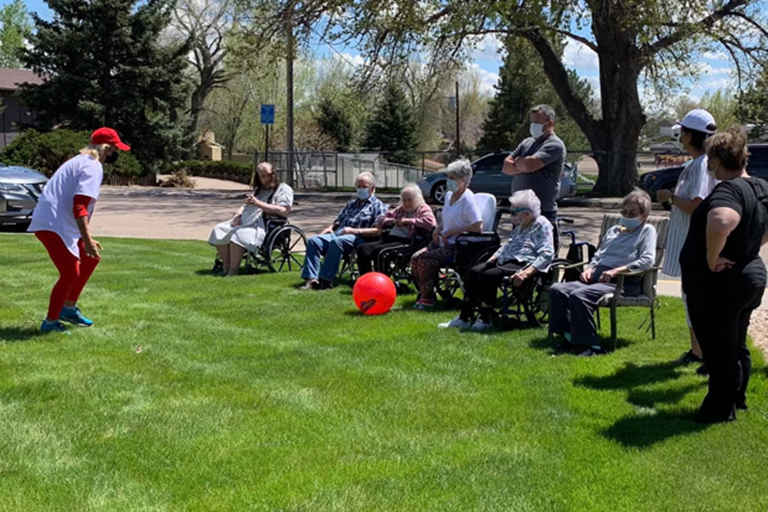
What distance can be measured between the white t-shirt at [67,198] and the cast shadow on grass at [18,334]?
785 millimetres

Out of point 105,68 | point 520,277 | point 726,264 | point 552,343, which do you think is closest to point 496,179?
point 520,277

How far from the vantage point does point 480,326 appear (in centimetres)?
688

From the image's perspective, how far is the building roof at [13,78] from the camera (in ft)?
162

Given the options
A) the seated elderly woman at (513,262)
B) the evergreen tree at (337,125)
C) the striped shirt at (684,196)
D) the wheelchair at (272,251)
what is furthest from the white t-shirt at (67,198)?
the evergreen tree at (337,125)

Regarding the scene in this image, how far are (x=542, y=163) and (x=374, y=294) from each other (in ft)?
6.53

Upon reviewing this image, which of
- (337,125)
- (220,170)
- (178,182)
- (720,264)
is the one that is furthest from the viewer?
(337,125)

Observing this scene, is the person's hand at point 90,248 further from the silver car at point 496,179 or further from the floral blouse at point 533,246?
the silver car at point 496,179

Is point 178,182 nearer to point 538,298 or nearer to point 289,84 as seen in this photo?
point 289,84

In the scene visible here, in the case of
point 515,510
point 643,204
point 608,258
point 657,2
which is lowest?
point 515,510

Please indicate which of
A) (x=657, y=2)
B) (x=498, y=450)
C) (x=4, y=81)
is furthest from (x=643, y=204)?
(x=4, y=81)

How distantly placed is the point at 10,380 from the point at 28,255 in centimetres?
710

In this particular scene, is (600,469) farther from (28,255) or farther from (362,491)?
(28,255)

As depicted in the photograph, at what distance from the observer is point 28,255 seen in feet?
38.7

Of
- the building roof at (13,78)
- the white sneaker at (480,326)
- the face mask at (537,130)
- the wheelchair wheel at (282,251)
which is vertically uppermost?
the building roof at (13,78)
